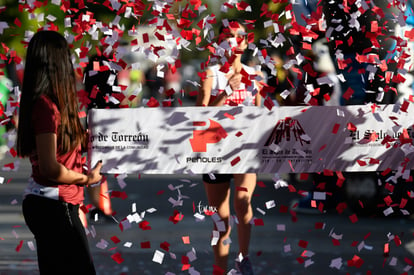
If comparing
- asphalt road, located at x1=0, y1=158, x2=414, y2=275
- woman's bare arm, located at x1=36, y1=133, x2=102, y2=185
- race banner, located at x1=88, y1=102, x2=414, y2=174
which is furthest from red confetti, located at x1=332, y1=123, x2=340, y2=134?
woman's bare arm, located at x1=36, y1=133, x2=102, y2=185

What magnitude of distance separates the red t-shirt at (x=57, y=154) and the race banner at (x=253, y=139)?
1.54 metres

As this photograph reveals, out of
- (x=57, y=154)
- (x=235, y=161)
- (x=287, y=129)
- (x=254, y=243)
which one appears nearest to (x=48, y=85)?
(x=57, y=154)

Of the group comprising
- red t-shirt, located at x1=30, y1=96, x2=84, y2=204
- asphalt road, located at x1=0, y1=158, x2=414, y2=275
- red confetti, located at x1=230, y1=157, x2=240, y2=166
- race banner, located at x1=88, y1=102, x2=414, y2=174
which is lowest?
asphalt road, located at x1=0, y1=158, x2=414, y2=275

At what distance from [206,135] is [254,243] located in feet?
9.39

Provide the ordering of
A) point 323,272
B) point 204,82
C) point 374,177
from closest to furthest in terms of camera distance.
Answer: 1. point 204,82
2. point 323,272
3. point 374,177

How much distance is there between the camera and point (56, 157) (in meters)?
4.47

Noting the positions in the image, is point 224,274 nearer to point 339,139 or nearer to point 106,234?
point 339,139

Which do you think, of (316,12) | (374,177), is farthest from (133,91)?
(374,177)

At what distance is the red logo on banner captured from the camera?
621cm

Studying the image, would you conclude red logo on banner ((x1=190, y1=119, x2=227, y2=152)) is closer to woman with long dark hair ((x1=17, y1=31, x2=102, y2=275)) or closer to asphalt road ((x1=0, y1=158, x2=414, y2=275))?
asphalt road ((x1=0, y1=158, x2=414, y2=275))

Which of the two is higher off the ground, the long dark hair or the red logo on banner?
the long dark hair

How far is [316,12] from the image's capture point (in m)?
6.25

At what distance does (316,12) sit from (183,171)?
147cm

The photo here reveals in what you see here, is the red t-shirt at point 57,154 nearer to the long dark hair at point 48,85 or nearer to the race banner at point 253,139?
the long dark hair at point 48,85
